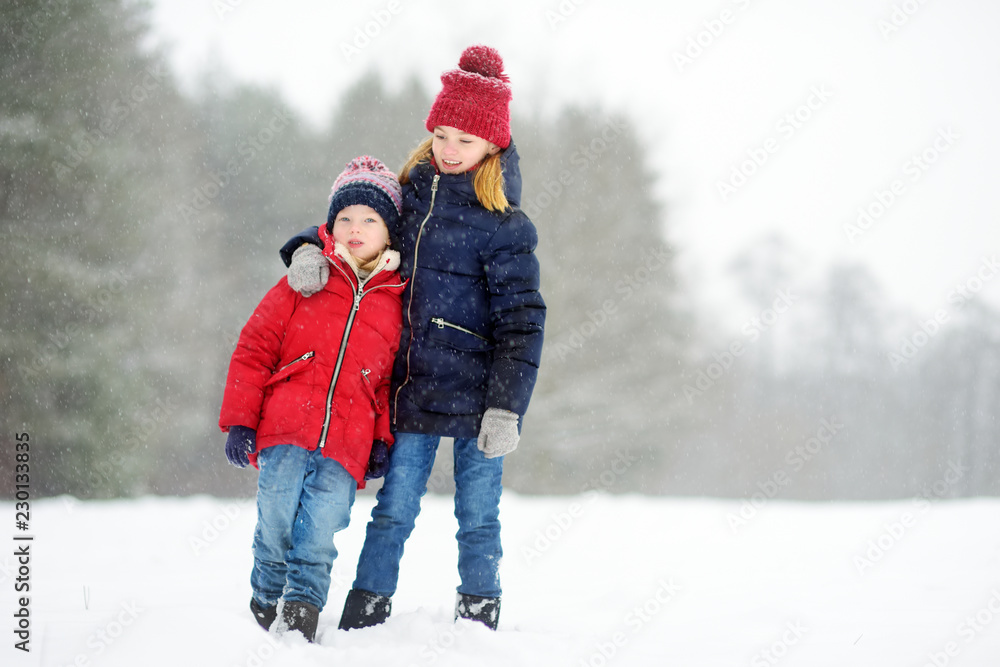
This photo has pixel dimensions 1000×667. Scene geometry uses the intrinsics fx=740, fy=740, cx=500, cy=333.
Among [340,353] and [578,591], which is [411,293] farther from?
[578,591]

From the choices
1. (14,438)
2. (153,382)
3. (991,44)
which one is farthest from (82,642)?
(991,44)

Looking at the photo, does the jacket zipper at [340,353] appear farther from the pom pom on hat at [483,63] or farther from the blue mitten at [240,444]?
the pom pom on hat at [483,63]

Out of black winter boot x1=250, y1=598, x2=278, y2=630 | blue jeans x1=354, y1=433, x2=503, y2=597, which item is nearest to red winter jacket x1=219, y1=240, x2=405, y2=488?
blue jeans x1=354, y1=433, x2=503, y2=597

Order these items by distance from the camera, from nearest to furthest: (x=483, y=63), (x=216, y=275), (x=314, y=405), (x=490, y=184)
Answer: (x=314, y=405) < (x=490, y=184) < (x=483, y=63) < (x=216, y=275)

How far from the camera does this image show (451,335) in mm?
2732

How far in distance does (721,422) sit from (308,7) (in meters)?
19.6

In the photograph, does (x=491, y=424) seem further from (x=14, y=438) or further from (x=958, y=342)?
(x=958, y=342)

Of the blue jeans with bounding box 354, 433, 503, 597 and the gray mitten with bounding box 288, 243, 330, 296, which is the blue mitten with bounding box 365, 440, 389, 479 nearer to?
the blue jeans with bounding box 354, 433, 503, 597

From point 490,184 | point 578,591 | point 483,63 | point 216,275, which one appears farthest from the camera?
point 216,275

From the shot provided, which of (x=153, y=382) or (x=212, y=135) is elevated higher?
(x=212, y=135)

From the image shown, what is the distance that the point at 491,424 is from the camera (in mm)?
2633

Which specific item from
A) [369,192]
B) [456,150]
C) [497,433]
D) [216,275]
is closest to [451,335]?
[497,433]

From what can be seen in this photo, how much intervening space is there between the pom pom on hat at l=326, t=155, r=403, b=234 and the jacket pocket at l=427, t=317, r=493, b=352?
0.44 m

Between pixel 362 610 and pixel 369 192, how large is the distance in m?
1.51
